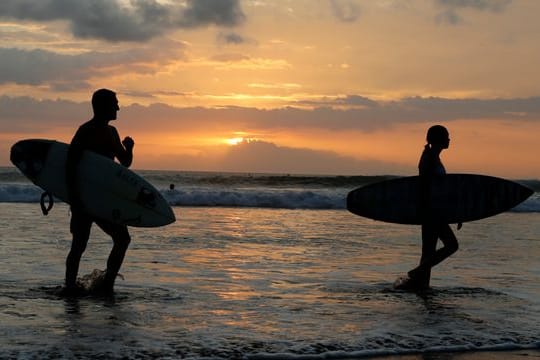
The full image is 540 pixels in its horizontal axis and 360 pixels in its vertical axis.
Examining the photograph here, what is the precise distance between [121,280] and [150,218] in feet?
3.18

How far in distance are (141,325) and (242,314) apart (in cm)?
93

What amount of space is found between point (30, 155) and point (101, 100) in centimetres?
117

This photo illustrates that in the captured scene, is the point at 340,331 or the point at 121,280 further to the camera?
the point at 121,280

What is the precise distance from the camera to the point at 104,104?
668cm

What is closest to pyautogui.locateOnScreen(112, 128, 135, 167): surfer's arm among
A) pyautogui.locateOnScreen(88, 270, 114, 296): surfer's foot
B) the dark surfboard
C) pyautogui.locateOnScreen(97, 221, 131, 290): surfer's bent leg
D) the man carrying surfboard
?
Result: the man carrying surfboard

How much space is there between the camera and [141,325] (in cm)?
555

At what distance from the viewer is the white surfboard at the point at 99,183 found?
22.8 feet

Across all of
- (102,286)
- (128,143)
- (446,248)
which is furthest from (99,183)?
(446,248)

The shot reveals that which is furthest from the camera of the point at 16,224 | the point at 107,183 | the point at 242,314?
the point at 16,224

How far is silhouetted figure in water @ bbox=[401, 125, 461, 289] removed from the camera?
7.73 metres

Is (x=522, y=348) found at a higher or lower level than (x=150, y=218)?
lower

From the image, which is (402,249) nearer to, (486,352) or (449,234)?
(449,234)

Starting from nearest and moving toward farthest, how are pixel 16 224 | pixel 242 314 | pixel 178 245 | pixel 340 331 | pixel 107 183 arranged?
1. pixel 340 331
2. pixel 242 314
3. pixel 107 183
4. pixel 178 245
5. pixel 16 224

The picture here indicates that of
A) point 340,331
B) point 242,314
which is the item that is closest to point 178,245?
point 242,314
